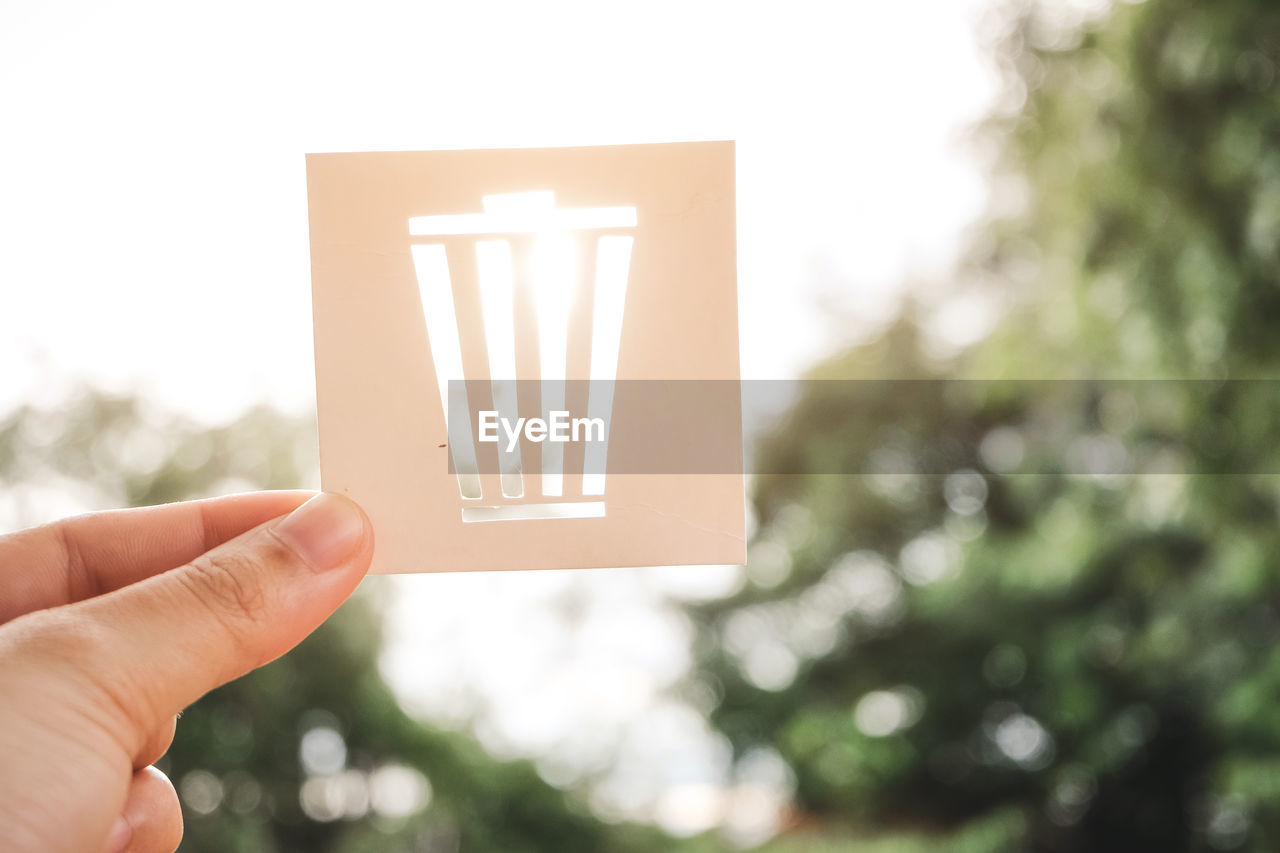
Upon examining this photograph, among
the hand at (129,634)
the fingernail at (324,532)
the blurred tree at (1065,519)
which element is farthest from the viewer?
the blurred tree at (1065,519)

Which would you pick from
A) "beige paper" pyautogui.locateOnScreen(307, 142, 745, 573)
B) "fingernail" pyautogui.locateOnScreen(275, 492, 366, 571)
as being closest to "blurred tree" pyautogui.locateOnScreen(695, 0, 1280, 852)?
"beige paper" pyautogui.locateOnScreen(307, 142, 745, 573)

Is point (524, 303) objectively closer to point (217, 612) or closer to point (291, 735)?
point (217, 612)

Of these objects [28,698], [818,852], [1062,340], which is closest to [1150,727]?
[818,852]

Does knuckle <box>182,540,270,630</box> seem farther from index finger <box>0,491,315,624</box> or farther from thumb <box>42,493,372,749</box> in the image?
index finger <box>0,491,315,624</box>

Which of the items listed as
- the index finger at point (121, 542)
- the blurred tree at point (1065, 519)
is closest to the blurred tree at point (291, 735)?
the blurred tree at point (1065, 519)

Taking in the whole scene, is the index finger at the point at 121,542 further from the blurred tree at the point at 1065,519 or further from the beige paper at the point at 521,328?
the blurred tree at the point at 1065,519

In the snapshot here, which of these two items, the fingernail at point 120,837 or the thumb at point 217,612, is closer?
the thumb at point 217,612

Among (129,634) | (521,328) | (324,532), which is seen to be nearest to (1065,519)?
(521,328)
